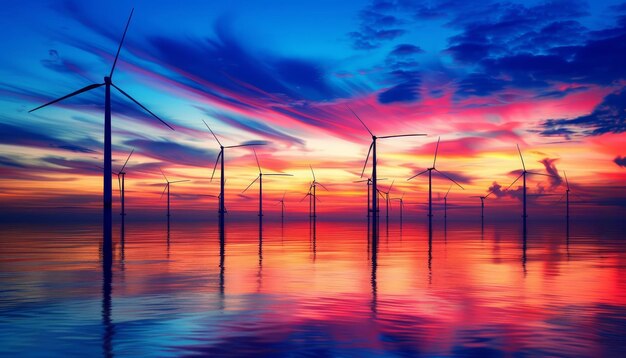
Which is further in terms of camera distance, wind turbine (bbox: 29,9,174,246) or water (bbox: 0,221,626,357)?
wind turbine (bbox: 29,9,174,246)

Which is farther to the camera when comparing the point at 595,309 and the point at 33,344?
the point at 595,309

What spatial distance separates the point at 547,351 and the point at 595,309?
8.63m

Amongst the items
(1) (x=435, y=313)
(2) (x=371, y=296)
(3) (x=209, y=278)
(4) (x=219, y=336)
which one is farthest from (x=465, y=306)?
(3) (x=209, y=278)

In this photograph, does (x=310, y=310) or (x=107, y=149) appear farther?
(x=107, y=149)

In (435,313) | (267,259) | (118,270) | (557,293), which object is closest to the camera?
(435,313)

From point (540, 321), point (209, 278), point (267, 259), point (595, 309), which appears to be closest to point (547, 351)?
point (540, 321)

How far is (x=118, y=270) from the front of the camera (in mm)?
36188

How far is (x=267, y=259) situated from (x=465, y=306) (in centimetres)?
2479

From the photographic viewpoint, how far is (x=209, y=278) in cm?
3212

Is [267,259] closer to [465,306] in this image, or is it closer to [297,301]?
[297,301]

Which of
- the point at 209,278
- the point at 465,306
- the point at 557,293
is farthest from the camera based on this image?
the point at 209,278

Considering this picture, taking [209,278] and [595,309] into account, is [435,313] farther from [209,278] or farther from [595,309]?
→ [209,278]

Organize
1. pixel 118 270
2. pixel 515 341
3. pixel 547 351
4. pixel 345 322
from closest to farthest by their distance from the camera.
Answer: pixel 547 351, pixel 515 341, pixel 345 322, pixel 118 270

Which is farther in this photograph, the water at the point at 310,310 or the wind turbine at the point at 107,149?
the wind turbine at the point at 107,149
